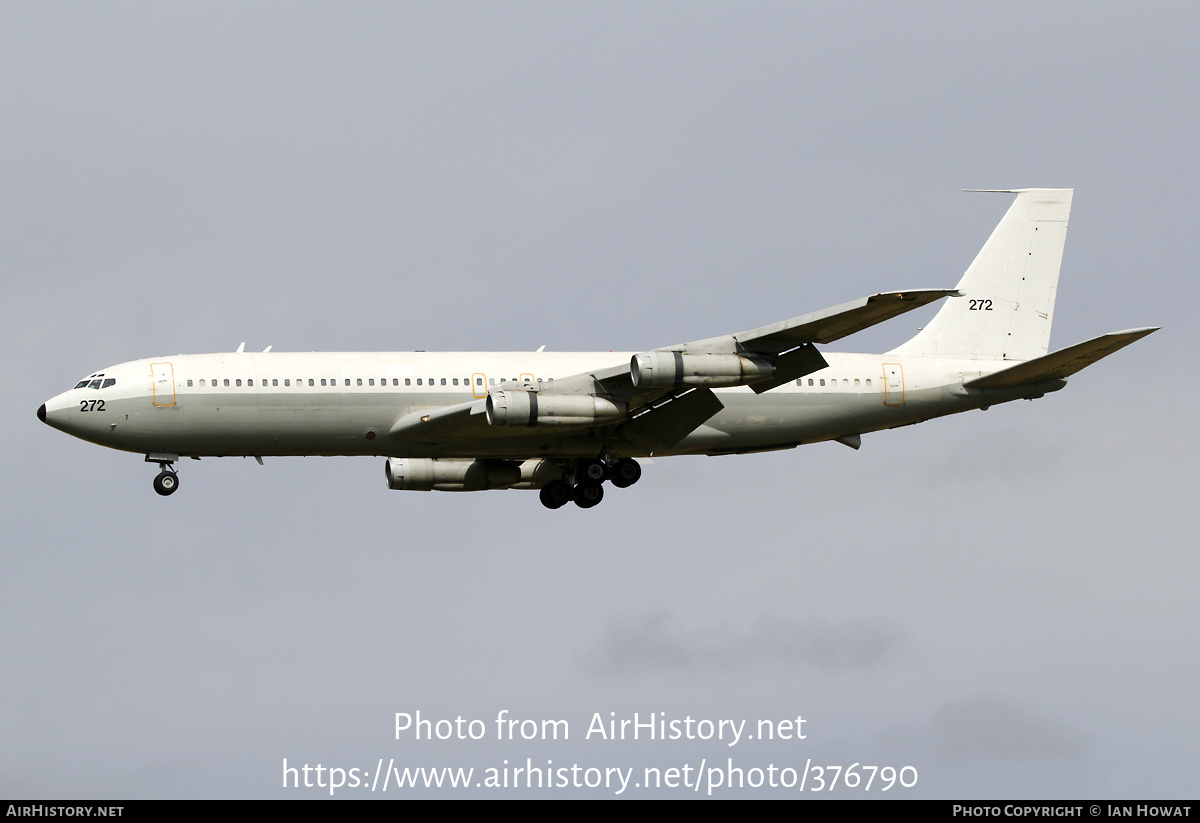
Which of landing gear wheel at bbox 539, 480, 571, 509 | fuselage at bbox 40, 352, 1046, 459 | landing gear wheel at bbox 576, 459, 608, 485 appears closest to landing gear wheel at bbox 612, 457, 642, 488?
landing gear wheel at bbox 576, 459, 608, 485

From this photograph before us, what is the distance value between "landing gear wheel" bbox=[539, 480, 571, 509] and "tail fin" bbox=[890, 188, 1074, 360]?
12.2 meters

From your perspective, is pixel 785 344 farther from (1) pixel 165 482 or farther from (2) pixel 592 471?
(1) pixel 165 482

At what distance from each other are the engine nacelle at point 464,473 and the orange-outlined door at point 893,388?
1116 centimetres

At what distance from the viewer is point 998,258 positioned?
59.9m

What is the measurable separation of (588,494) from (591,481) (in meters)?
0.50

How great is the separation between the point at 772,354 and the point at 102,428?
20.6 m

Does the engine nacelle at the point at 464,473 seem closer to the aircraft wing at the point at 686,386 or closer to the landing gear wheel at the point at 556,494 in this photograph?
the landing gear wheel at the point at 556,494

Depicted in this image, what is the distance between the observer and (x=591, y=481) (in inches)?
2201

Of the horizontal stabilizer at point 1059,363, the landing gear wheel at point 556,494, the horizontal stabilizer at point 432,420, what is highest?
the horizontal stabilizer at point 1059,363

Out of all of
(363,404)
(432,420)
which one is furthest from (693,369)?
(363,404)

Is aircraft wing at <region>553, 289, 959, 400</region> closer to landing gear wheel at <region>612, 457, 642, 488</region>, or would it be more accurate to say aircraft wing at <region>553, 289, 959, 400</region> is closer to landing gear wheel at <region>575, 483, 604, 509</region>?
landing gear wheel at <region>612, 457, 642, 488</region>

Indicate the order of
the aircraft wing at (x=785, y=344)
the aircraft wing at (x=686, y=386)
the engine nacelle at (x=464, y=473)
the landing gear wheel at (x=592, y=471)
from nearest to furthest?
the aircraft wing at (x=785, y=344)
the aircraft wing at (x=686, y=386)
the landing gear wheel at (x=592, y=471)
the engine nacelle at (x=464, y=473)

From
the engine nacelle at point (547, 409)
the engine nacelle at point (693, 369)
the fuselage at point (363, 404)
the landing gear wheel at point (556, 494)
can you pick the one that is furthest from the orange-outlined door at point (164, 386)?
the engine nacelle at point (693, 369)

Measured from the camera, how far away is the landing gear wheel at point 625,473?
56000mm
